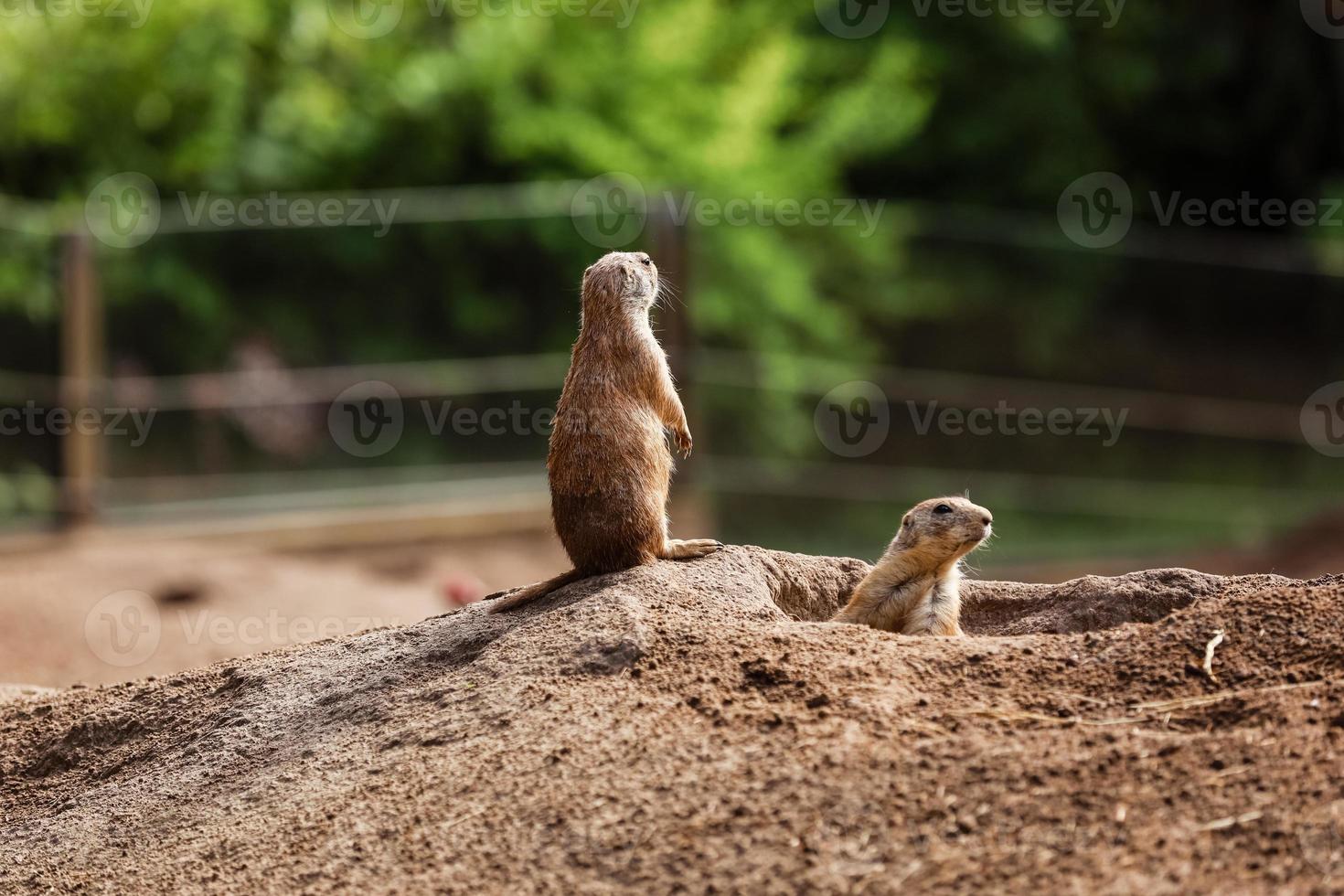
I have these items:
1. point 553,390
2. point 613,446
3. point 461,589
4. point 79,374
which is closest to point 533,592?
point 613,446

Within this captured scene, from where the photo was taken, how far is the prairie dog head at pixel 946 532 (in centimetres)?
428

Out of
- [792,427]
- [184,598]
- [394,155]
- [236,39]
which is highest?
[236,39]

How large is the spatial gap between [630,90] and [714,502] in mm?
4049

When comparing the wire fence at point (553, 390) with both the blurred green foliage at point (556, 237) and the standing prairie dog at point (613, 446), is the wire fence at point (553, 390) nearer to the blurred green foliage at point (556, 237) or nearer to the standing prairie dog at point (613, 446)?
the blurred green foliage at point (556, 237)

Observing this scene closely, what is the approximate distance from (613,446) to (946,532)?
965 mm

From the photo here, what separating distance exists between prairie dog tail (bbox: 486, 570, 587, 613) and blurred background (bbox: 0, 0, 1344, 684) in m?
4.15

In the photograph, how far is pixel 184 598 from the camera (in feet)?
28.7

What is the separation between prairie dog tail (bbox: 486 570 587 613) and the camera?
13.5 feet

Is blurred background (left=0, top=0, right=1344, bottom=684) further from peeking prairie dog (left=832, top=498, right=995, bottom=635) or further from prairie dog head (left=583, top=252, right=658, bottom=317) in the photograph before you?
peeking prairie dog (left=832, top=498, right=995, bottom=635)

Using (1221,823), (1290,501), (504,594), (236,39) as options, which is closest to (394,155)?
(236,39)

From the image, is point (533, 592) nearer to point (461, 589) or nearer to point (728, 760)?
point (728, 760)

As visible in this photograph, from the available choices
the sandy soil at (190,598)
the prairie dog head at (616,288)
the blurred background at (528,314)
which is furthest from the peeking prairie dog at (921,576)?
the blurred background at (528,314)

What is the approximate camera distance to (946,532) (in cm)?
429

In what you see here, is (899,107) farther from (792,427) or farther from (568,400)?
(568,400)
